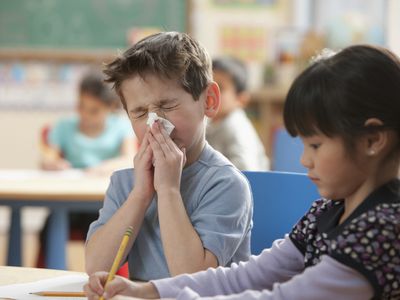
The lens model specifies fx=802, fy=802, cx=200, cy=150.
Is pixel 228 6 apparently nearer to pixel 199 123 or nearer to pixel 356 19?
pixel 356 19

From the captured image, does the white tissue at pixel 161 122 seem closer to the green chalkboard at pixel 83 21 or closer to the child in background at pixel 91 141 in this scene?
the child in background at pixel 91 141

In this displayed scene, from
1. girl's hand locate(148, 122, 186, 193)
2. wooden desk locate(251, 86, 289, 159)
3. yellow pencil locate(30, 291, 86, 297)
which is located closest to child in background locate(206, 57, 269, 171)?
wooden desk locate(251, 86, 289, 159)

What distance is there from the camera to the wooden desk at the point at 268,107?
5.04 meters

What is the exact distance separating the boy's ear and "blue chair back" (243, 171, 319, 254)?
0.77 ft

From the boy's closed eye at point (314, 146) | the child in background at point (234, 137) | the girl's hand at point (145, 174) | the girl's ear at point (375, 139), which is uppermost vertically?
the girl's ear at point (375, 139)

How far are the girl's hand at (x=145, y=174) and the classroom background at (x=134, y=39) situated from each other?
11.9 ft

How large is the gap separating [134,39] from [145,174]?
148 inches

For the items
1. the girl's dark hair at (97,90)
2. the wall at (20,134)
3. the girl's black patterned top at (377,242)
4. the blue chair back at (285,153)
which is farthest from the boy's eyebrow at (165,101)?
the wall at (20,134)

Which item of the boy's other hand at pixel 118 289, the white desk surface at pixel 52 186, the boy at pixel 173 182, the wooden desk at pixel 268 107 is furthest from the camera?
the wooden desk at pixel 268 107

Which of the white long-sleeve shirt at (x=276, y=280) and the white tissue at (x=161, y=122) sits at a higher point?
the white tissue at (x=161, y=122)

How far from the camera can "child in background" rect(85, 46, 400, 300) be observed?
947 mm

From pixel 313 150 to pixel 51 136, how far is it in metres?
3.06

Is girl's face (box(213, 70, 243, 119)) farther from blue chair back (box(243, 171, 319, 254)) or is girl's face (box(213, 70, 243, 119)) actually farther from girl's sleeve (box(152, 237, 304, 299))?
girl's sleeve (box(152, 237, 304, 299))

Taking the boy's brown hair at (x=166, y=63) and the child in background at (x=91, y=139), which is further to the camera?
the child in background at (x=91, y=139)
